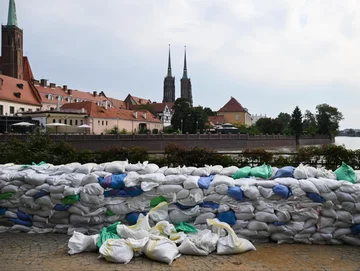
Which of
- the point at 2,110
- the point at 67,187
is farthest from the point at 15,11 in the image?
the point at 67,187

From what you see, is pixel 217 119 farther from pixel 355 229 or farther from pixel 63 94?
pixel 355 229

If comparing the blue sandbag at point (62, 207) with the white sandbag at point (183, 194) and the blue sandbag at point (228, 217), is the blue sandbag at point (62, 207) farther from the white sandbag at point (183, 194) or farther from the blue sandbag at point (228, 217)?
the blue sandbag at point (228, 217)

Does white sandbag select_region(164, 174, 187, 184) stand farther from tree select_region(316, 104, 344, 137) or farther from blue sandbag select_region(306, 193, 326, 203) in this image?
tree select_region(316, 104, 344, 137)

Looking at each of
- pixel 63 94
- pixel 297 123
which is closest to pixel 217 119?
pixel 297 123

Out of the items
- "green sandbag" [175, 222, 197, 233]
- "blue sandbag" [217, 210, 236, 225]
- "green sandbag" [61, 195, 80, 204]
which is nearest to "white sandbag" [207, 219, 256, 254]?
"blue sandbag" [217, 210, 236, 225]

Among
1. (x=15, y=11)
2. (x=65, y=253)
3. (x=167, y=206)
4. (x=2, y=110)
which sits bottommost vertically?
(x=65, y=253)

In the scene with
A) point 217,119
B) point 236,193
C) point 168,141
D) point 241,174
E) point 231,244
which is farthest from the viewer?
point 217,119

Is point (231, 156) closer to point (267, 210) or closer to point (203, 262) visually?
point (267, 210)

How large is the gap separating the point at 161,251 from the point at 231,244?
0.86 metres

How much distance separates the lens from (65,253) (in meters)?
4.26

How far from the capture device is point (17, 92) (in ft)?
179

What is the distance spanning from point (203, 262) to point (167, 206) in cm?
104

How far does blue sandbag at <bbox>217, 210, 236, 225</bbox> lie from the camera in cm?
459

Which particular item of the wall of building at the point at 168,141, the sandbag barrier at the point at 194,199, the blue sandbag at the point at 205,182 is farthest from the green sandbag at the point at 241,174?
the wall of building at the point at 168,141
